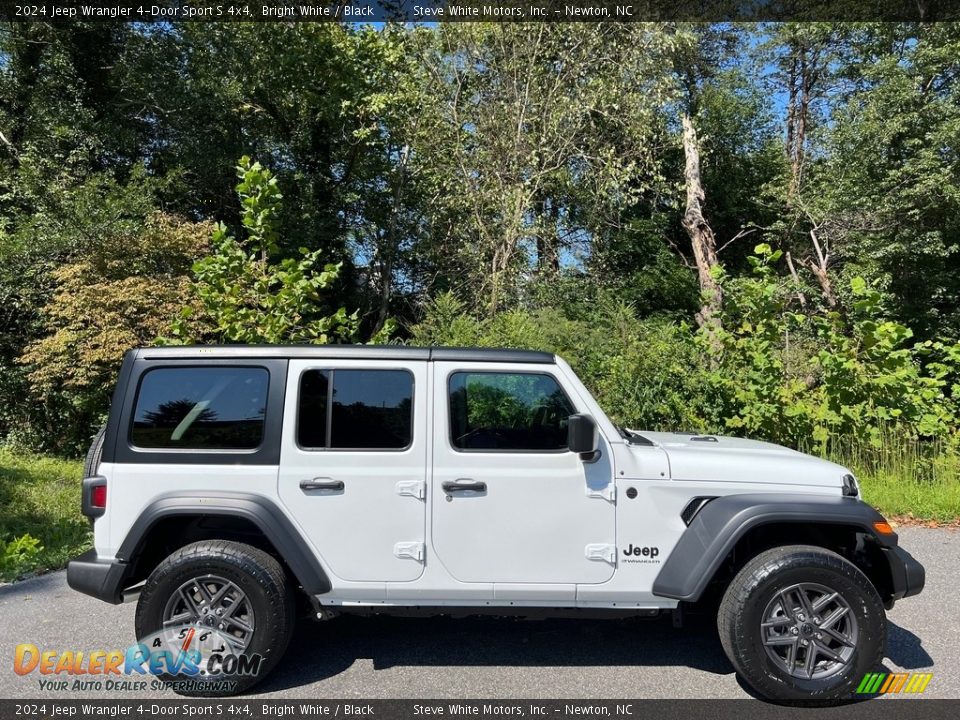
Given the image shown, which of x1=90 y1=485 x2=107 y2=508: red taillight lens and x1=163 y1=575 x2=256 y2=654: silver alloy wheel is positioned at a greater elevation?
x1=90 y1=485 x2=107 y2=508: red taillight lens

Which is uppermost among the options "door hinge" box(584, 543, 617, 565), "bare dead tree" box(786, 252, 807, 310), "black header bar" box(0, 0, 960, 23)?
"black header bar" box(0, 0, 960, 23)

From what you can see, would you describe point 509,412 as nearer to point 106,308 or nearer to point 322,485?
point 322,485

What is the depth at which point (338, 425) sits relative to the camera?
3.69 metres

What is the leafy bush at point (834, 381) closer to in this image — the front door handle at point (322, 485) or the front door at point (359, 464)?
the front door at point (359, 464)

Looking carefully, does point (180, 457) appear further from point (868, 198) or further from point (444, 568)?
point (868, 198)

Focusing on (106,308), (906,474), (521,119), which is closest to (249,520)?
(906,474)

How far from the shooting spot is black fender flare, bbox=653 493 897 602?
3.42 meters

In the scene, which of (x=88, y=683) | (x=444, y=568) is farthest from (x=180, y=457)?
(x=444, y=568)

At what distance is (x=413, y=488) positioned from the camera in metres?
3.59

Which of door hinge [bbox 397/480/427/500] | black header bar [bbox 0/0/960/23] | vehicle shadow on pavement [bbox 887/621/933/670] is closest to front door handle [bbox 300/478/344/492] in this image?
door hinge [bbox 397/480/427/500]

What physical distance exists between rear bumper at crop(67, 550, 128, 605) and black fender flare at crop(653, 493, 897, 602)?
109 inches

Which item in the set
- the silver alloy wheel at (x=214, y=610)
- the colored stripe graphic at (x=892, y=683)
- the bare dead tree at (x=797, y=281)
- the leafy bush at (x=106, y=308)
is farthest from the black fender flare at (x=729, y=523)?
the bare dead tree at (x=797, y=281)

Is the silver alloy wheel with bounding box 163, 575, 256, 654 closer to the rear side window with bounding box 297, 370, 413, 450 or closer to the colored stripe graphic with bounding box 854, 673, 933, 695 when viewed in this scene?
the rear side window with bounding box 297, 370, 413, 450

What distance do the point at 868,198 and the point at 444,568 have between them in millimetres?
15205
